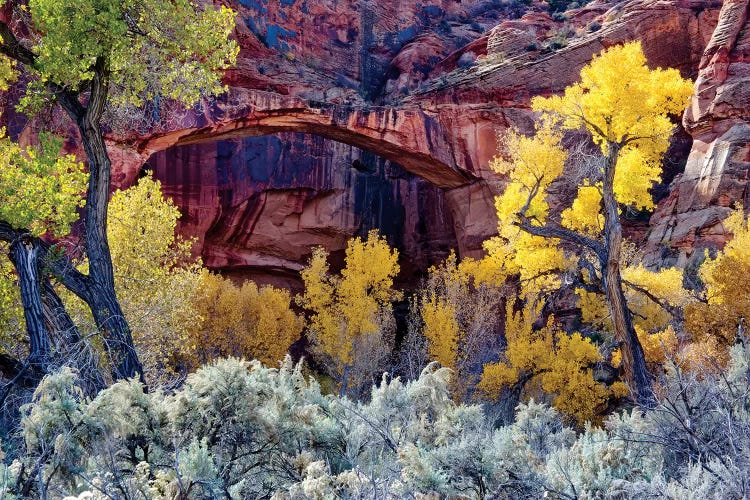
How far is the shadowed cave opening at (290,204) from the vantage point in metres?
24.9

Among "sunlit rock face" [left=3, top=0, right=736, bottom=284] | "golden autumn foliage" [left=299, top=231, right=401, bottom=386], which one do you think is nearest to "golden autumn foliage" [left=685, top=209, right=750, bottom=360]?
"sunlit rock face" [left=3, top=0, right=736, bottom=284]

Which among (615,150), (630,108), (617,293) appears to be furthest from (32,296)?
(630,108)

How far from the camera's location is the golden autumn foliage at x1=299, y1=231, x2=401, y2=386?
67.2 ft

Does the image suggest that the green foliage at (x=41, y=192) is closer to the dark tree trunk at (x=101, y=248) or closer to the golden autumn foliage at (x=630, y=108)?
the dark tree trunk at (x=101, y=248)

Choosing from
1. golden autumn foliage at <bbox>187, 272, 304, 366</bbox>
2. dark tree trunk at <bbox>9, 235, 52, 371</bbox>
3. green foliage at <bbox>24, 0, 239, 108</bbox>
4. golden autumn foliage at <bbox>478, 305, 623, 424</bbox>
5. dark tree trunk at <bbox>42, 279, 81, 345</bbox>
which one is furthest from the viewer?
golden autumn foliage at <bbox>187, 272, 304, 366</bbox>

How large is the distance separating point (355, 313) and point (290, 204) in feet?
24.3

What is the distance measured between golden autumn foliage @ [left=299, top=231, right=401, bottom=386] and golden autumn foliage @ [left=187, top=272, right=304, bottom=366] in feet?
3.47

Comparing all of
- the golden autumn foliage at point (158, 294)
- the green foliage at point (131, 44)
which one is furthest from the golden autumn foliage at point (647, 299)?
the green foliage at point (131, 44)

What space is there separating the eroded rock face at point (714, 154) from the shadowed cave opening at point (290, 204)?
8817 mm

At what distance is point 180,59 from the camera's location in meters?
7.12

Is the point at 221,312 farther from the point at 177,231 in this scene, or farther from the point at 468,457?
the point at 468,457

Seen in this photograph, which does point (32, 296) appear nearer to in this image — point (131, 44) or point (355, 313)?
point (131, 44)

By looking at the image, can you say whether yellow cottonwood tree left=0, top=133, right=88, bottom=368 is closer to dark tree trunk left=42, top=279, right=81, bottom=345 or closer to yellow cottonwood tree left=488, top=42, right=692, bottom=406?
dark tree trunk left=42, top=279, right=81, bottom=345

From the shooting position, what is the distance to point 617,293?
11.0 metres
